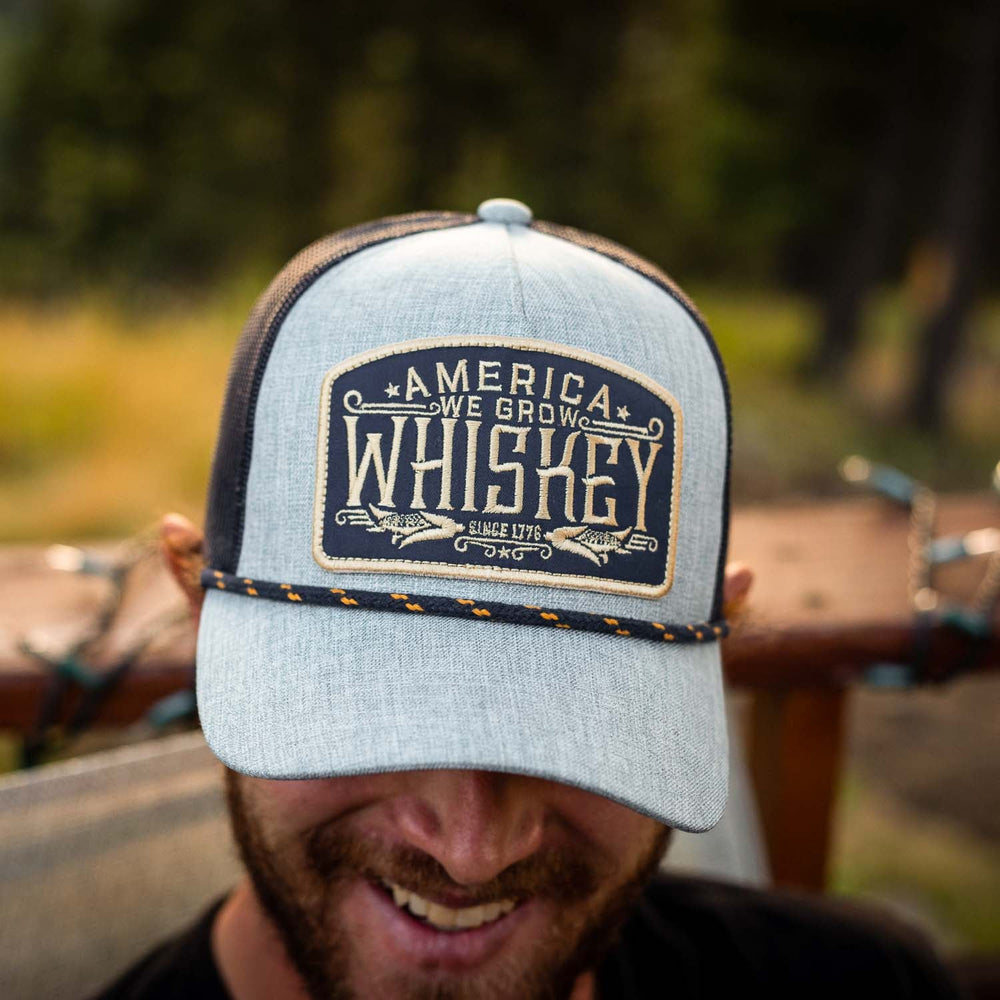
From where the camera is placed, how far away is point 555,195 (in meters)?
10.3

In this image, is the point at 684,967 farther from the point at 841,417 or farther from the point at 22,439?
the point at 841,417

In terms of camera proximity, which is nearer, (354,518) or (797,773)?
(354,518)

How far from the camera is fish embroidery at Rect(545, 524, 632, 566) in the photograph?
0.96 m

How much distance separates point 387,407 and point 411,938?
22.9 inches

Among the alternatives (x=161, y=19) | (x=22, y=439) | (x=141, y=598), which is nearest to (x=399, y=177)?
(x=161, y=19)

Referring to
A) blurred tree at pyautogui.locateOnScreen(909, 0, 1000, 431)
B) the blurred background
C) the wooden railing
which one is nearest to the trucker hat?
the wooden railing

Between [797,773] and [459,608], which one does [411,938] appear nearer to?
[459,608]

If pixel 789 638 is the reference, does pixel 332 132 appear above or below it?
above

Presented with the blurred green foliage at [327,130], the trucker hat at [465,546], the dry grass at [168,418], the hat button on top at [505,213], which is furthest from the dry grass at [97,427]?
the blurred green foliage at [327,130]

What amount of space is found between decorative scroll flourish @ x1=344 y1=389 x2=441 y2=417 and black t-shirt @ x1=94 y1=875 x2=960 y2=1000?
912 mm

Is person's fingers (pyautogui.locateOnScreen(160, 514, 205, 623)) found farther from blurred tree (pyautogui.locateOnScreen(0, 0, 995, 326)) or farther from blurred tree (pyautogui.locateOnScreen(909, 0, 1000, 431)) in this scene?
blurred tree (pyautogui.locateOnScreen(0, 0, 995, 326))

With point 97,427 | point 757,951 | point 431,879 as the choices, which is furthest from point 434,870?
point 97,427

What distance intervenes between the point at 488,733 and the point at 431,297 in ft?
1.43

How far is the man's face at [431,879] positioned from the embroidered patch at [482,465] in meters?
0.24
